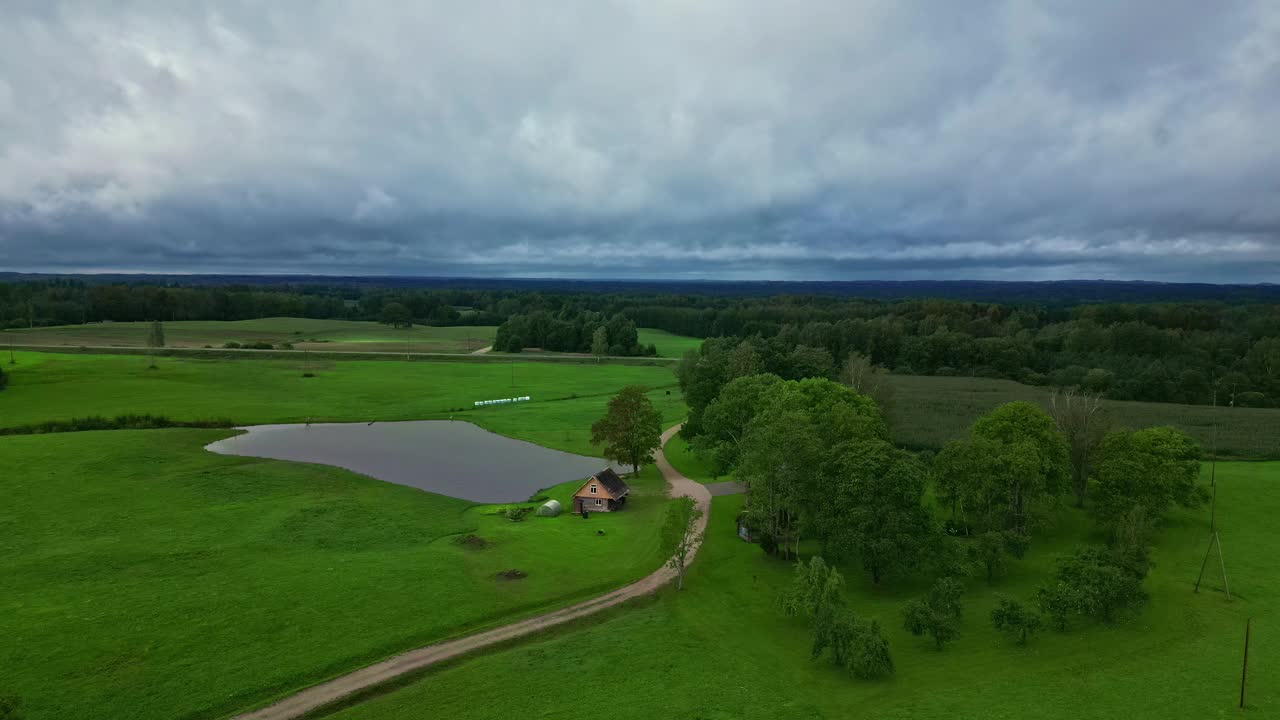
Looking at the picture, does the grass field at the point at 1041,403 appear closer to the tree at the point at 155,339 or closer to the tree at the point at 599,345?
the tree at the point at 599,345

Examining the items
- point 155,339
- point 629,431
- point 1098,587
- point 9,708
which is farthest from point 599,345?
point 9,708

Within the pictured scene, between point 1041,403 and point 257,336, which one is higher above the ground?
point 257,336

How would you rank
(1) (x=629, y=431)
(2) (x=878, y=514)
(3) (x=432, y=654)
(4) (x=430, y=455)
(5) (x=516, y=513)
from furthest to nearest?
(4) (x=430, y=455) < (1) (x=629, y=431) < (5) (x=516, y=513) < (2) (x=878, y=514) < (3) (x=432, y=654)

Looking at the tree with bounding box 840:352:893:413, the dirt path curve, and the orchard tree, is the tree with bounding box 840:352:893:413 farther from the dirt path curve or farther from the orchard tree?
the dirt path curve

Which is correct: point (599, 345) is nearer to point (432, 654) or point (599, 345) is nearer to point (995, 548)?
point (995, 548)

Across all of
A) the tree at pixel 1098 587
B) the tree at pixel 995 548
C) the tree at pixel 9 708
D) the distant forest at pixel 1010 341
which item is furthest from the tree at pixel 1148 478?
the tree at pixel 9 708

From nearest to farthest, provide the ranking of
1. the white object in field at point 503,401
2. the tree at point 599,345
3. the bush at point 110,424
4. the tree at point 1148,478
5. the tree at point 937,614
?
the tree at point 937,614 → the tree at point 1148,478 → the bush at point 110,424 → the white object in field at point 503,401 → the tree at point 599,345
